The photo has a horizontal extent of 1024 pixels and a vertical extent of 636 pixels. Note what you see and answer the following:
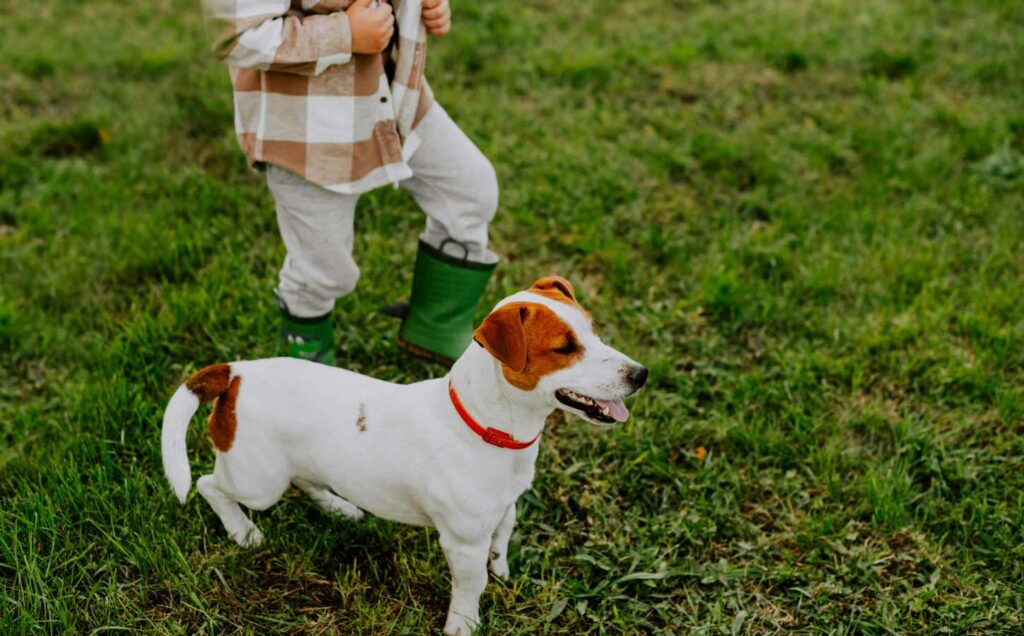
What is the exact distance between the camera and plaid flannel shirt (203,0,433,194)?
251 centimetres

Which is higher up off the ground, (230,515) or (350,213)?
(350,213)

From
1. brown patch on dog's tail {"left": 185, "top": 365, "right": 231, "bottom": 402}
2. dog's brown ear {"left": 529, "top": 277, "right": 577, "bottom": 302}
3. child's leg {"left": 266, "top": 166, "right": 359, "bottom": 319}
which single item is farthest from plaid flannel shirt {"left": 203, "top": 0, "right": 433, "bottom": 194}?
dog's brown ear {"left": 529, "top": 277, "right": 577, "bottom": 302}

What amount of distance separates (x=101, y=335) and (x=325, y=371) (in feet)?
5.04

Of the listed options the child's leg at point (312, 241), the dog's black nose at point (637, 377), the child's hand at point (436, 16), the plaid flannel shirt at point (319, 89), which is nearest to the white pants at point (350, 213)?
the child's leg at point (312, 241)

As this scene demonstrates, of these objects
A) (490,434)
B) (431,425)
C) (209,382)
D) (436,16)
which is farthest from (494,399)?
(436,16)

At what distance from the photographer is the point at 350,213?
300cm

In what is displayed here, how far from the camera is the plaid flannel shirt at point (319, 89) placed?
2512 millimetres

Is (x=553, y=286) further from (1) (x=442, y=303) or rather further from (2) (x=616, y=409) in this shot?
(1) (x=442, y=303)

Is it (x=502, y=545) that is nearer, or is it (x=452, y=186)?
(x=502, y=545)

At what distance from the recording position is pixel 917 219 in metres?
4.36

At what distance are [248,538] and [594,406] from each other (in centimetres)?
119

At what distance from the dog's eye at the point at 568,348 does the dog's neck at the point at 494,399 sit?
0.14 metres

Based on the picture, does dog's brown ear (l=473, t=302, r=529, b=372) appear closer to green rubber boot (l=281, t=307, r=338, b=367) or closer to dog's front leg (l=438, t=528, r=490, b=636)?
dog's front leg (l=438, t=528, r=490, b=636)

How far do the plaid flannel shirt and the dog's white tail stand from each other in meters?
0.68
